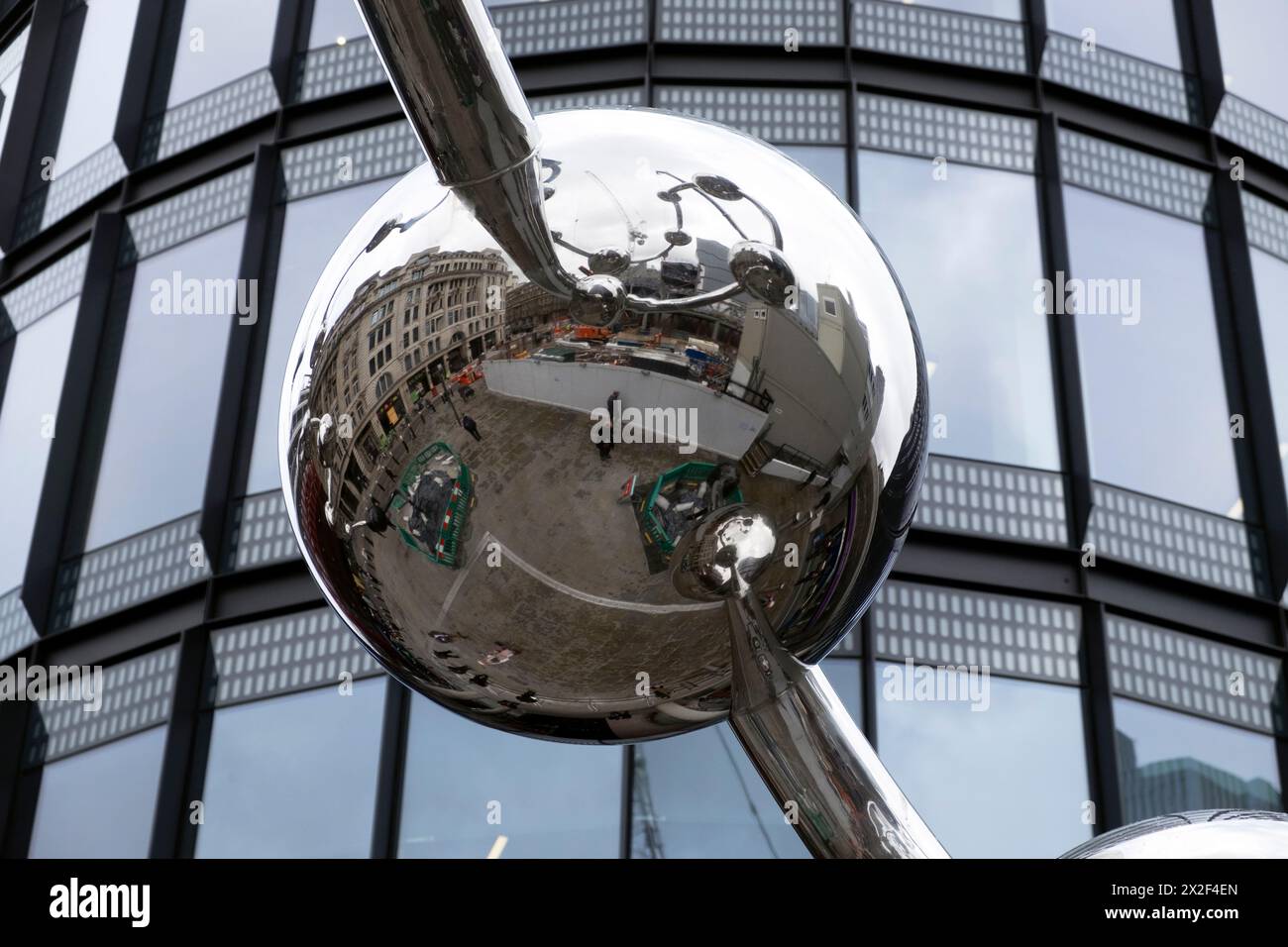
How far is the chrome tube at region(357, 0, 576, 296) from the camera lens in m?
0.63

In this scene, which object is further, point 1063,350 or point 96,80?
point 96,80

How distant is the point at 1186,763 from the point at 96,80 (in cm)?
905

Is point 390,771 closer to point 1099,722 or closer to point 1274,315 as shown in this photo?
point 1099,722

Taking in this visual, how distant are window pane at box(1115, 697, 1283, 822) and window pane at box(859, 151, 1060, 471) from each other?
5.28 feet

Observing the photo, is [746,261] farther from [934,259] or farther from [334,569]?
[934,259]

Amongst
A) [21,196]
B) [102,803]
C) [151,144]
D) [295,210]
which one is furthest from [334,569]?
[21,196]

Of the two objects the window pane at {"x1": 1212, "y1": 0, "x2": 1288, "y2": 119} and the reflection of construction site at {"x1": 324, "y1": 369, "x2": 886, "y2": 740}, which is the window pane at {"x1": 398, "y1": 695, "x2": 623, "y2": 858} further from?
the reflection of construction site at {"x1": 324, "y1": 369, "x2": 886, "y2": 740}

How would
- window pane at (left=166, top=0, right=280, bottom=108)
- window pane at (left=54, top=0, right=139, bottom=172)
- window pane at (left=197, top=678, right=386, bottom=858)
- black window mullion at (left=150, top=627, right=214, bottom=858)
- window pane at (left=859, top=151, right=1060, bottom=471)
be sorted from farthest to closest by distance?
window pane at (left=54, top=0, right=139, bottom=172), window pane at (left=166, top=0, right=280, bottom=108), window pane at (left=859, top=151, right=1060, bottom=471), black window mullion at (left=150, top=627, right=214, bottom=858), window pane at (left=197, top=678, right=386, bottom=858)

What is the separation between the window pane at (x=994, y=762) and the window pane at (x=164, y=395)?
457 cm

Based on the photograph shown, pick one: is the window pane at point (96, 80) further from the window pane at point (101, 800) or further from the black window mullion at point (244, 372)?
the window pane at point (101, 800)

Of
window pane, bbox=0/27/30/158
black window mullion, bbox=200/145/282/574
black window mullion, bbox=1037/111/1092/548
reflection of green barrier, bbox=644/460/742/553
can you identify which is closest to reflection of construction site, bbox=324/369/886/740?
reflection of green barrier, bbox=644/460/742/553

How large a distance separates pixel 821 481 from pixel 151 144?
11168 millimetres

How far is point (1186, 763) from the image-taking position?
8.92 meters

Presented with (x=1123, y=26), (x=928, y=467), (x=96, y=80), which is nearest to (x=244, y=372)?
(x=96, y=80)
